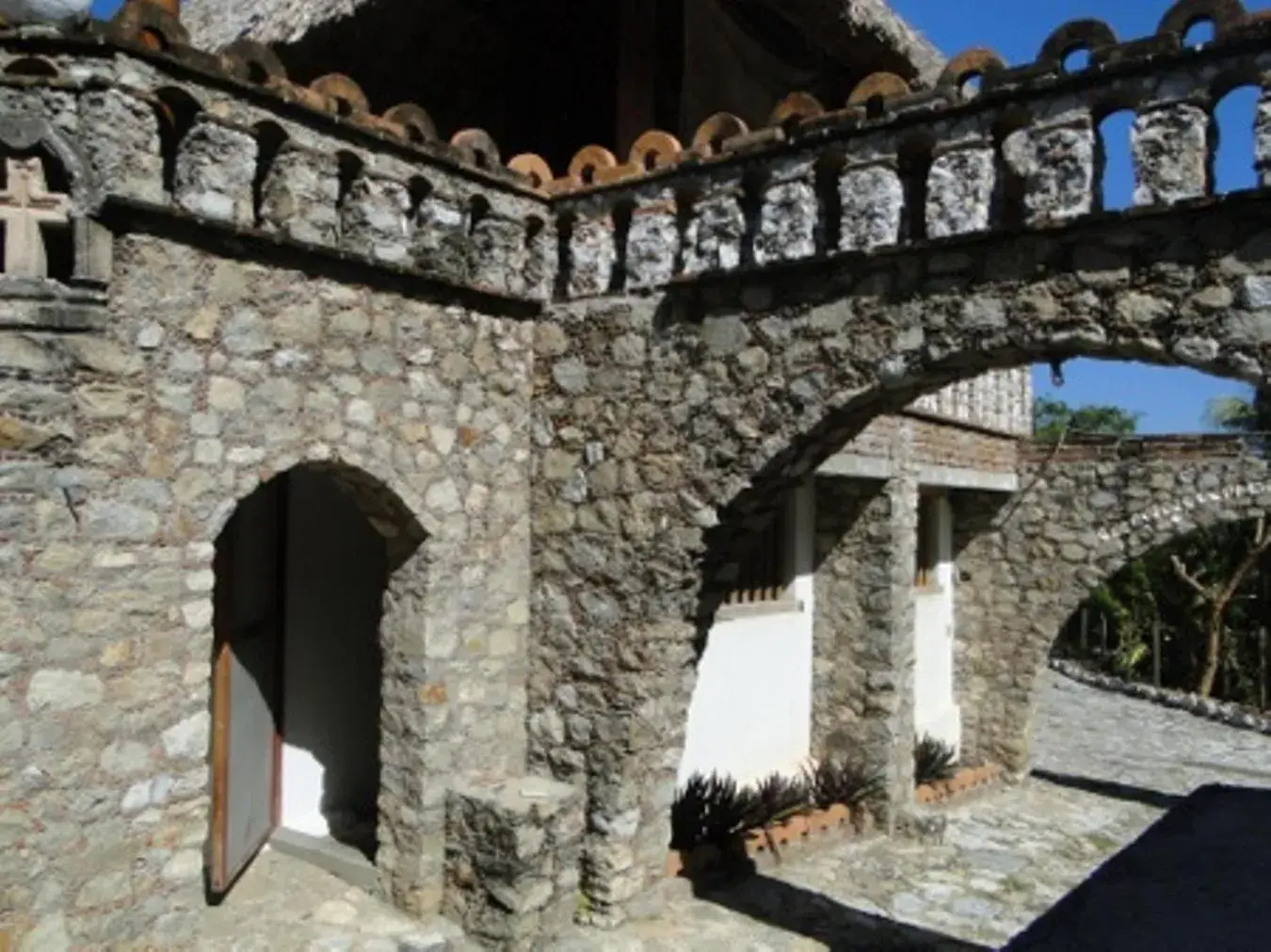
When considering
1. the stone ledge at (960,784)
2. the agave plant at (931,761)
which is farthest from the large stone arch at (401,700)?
the agave plant at (931,761)

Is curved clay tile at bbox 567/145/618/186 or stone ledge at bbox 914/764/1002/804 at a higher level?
curved clay tile at bbox 567/145/618/186

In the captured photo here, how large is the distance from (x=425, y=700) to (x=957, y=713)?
6762 mm

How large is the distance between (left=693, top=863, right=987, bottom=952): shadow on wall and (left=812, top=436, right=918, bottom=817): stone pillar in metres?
1.75

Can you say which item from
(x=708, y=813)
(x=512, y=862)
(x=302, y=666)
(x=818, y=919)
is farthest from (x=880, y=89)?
(x=708, y=813)

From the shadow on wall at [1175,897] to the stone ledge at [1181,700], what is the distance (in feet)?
26.9

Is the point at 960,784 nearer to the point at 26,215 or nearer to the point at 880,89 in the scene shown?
the point at 880,89

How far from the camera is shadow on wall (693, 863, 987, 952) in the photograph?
534 cm

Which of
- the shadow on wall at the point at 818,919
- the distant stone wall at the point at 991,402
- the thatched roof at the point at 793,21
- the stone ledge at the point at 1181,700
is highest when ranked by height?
the thatched roof at the point at 793,21

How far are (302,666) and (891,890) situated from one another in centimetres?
364

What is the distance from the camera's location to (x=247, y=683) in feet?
16.5

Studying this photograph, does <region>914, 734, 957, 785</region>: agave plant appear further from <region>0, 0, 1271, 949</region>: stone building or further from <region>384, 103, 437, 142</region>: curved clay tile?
<region>384, 103, 437, 142</region>: curved clay tile

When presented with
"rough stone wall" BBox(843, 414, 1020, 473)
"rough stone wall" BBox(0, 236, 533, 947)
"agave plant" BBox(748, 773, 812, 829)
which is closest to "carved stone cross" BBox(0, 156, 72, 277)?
"rough stone wall" BBox(0, 236, 533, 947)

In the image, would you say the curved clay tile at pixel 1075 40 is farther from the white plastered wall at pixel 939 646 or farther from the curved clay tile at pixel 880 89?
the white plastered wall at pixel 939 646

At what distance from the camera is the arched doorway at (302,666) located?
4727 millimetres
